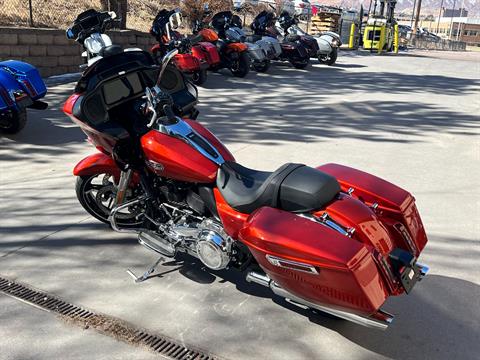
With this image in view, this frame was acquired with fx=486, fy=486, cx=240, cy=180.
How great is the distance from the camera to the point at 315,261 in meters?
2.22

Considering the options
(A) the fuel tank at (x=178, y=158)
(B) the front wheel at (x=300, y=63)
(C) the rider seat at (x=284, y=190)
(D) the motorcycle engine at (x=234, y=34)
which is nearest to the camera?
(C) the rider seat at (x=284, y=190)

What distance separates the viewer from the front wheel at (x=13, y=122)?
616 centimetres

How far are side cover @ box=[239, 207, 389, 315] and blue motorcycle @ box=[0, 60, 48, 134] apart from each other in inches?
175

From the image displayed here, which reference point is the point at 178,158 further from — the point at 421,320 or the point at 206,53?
the point at 206,53

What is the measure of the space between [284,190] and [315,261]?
1.49 ft

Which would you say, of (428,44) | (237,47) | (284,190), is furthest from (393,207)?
(428,44)

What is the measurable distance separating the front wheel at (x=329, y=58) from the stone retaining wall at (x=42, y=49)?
764 cm

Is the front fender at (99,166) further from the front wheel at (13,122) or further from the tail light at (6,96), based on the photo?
the front wheel at (13,122)

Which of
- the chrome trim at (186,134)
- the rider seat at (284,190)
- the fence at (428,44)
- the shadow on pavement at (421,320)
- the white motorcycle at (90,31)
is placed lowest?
the fence at (428,44)

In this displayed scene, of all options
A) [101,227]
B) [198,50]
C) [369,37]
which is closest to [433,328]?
[101,227]

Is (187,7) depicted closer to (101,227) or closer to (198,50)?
(198,50)

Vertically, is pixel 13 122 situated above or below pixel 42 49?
below

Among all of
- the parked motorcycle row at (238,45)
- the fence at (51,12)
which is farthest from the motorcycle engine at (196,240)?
the fence at (51,12)

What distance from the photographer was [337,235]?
2297 millimetres
